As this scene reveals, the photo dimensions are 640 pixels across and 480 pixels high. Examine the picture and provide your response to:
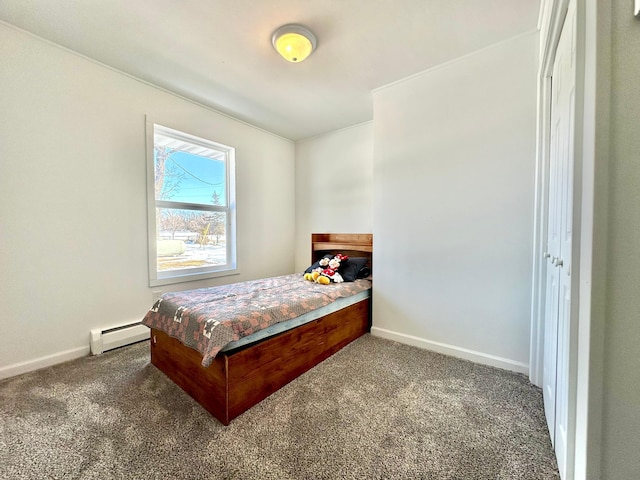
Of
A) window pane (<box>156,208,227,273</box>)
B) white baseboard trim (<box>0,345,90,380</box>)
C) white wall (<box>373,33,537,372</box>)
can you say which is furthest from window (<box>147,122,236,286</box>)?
white wall (<box>373,33,537,372</box>)

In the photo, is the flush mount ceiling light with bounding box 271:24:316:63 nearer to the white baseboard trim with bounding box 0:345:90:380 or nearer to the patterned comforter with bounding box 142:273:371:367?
the patterned comforter with bounding box 142:273:371:367

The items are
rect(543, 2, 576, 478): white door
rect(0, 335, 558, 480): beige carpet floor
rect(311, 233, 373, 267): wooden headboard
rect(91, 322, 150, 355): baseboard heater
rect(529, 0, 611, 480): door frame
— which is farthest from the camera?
rect(311, 233, 373, 267): wooden headboard

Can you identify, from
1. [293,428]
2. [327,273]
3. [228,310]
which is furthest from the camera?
[327,273]

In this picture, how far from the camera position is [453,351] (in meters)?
2.23

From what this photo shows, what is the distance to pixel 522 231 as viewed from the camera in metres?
1.94

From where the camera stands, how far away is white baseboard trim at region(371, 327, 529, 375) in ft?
6.48

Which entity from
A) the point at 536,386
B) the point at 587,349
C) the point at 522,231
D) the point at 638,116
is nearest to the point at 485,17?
the point at 522,231

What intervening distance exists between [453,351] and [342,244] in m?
1.78

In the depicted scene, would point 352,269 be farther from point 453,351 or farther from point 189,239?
point 189,239

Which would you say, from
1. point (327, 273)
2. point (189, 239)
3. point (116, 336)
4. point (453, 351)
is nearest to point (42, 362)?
point (116, 336)

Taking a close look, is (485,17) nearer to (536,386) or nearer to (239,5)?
(239,5)

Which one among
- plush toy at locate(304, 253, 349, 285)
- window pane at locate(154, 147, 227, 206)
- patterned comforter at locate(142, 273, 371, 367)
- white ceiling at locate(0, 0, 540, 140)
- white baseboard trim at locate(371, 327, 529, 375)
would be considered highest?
white ceiling at locate(0, 0, 540, 140)

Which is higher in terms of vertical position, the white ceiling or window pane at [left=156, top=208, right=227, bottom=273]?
the white ceiling

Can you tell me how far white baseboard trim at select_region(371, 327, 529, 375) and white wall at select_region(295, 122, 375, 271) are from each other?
1312 millimetres
